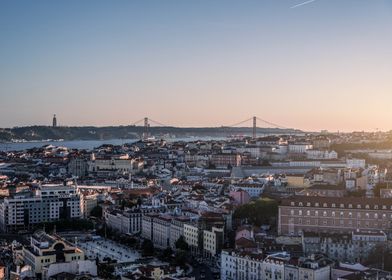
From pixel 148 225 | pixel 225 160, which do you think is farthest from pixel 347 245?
pixel 225 160

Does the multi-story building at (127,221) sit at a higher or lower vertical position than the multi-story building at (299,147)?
lower

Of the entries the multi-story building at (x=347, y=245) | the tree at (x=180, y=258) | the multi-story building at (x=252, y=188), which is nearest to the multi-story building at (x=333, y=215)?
the multi-story building at (x=347, y=245)

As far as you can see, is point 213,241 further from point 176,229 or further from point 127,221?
point 127,221

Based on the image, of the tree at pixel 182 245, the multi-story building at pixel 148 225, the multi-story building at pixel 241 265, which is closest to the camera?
the multi-story building at pixel 241 265

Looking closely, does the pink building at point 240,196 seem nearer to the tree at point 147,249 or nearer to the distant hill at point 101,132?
the tree at point 147,249

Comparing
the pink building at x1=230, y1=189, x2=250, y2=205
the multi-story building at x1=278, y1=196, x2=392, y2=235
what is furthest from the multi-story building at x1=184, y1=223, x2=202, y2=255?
the pink building at x1=230, y1=189, x2=250, y2=205

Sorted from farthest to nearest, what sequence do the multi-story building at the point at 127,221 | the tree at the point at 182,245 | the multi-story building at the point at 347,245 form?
1. the multi-story building at the point at 127,221
2. the tree at the point at 182,245
3. the multi-story building at the point at 347,245

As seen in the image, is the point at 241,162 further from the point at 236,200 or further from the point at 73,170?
the point at 236,200

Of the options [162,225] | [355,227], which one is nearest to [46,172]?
[162,225]

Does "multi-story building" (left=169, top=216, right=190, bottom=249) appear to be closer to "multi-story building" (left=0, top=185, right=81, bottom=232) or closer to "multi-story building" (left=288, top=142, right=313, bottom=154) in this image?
"multi-story building" (left=0, top=185, right=81, bottom=232)
